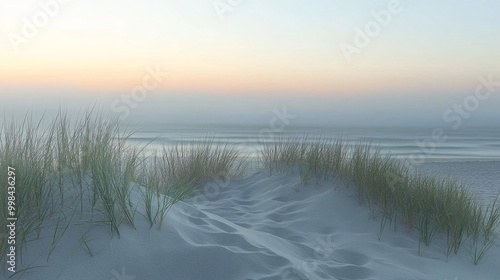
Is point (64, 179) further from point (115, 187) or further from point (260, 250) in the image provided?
point (260, 250)

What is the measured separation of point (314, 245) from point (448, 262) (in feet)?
3.55

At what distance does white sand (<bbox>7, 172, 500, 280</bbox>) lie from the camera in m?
2.72

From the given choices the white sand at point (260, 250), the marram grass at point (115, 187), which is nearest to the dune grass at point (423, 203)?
the marram grass at point (115, 187)

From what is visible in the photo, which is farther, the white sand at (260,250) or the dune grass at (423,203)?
the dune grass at (423,203)

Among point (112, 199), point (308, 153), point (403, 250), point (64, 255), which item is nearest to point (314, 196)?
point (308, 153)

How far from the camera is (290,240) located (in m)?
3.82

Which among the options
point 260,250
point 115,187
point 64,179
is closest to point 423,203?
point 260,250

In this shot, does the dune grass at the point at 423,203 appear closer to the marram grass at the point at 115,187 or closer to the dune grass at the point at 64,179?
the marram grass at the point at 115,187

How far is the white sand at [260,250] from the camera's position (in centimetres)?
272

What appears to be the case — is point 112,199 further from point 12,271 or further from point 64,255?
point 12,271

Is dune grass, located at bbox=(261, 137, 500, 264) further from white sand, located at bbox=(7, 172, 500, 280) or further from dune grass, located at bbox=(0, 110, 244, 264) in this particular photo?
dune grass, located at bbox=(0, 110, 244, 264)

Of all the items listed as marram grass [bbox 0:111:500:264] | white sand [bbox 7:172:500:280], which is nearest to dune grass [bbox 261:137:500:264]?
marram grass [bbox 0:111:500:264]

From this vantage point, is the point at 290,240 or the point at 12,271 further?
the point at 290,240

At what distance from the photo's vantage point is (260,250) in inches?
124
